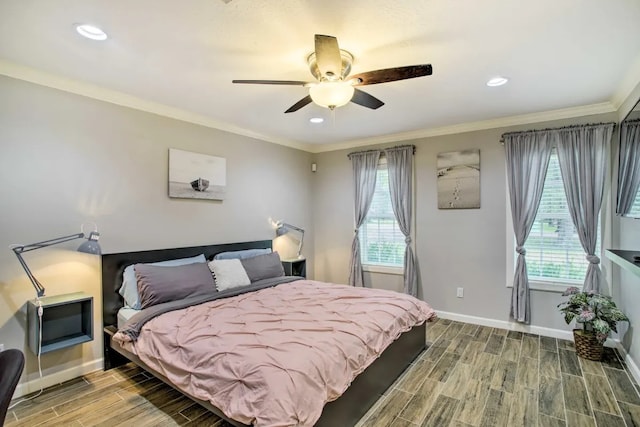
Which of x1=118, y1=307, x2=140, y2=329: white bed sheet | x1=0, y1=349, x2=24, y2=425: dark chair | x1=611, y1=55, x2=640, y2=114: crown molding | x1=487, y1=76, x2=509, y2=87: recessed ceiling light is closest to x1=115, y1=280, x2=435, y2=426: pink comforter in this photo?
x1=118, y1=307, x2=140, y2=329: white bed sheet

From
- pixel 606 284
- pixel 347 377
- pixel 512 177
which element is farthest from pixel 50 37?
pixel 606 284

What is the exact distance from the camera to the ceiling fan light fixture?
2.22 m

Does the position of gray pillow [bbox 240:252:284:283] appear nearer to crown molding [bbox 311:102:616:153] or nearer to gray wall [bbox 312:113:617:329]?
gray wall [bbox 312:113:617:329]

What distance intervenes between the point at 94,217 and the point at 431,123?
3.88 m

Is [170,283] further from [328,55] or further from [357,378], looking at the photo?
[328,55]

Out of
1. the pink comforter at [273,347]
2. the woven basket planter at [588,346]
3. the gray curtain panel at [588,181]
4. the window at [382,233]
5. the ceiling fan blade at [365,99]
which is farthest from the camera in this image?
the window at [382,233]

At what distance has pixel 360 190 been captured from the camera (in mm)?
5012

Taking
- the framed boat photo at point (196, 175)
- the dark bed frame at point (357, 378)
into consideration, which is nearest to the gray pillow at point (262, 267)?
the dark bed frame at point (357, 378)

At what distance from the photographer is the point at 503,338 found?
3.69 m

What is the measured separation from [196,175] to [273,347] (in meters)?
2.45

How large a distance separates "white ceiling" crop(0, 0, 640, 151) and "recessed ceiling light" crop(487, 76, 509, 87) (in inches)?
3.6

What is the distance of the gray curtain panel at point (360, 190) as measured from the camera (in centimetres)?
491

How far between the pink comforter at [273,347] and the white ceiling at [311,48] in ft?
6.49

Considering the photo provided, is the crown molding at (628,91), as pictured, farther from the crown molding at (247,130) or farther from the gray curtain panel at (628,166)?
the gray curtain panel at (628,166)
